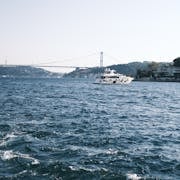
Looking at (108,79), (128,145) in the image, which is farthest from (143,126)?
(108,79)

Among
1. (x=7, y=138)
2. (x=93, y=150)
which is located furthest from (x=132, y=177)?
(x=7, y=138)

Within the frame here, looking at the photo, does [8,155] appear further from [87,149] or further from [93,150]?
[93,150]

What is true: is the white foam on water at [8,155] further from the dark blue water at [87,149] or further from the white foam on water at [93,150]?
the white foam on water at [93,150]

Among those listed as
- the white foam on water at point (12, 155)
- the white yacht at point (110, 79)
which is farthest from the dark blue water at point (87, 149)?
the white yacht at point (110, 79)

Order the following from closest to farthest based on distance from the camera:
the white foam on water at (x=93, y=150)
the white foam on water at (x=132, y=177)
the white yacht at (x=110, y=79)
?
the white foam on water at (x=132, y=177)
the white foam on water at (x=93, y=150)
the white yacht at (x=110, y=79)

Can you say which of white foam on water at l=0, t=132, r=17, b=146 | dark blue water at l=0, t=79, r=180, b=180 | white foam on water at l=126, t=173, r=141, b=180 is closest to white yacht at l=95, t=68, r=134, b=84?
dark blue water at l=0, t=79, r=180, b=180

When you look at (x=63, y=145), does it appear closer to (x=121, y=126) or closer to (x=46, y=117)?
(x=121, y=126)

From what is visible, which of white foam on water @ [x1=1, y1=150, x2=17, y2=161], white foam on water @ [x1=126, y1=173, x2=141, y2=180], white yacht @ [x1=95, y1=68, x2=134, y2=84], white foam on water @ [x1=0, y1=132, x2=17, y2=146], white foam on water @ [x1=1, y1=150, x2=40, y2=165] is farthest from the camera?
white yacht @ [x1=95, y1=68, x2=134, y2=84]

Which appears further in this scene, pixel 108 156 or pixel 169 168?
pixel 108 156

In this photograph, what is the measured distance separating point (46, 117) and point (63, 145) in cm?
1494

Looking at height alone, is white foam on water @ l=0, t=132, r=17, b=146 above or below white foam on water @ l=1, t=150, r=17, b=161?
above

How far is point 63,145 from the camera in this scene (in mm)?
24766

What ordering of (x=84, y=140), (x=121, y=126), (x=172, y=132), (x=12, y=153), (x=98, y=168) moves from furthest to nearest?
1. (x=121, y=126)
2. (x=172, y=132)
3. (x=84, y=140)
4. (x=12, y=153)
5. (x=98, y=168)

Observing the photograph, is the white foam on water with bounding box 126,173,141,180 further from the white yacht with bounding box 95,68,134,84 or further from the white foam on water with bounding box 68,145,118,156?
the white yacht with bounding box 95,68,134,84
